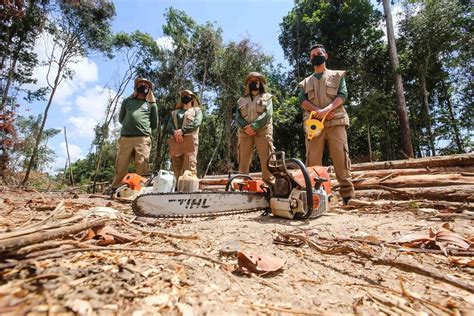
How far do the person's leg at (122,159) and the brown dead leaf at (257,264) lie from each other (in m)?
3.66

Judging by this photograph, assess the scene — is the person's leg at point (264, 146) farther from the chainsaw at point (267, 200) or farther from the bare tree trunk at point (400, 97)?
the bare tree trunk at point (400, 97)

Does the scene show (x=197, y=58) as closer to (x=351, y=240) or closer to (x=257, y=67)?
(x=257, y=67)

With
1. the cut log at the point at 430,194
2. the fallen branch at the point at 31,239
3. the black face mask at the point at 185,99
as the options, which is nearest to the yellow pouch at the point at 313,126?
the cut log at the point at 430,194

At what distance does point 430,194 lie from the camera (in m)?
3.28

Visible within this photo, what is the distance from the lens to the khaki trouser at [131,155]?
4.28 meters

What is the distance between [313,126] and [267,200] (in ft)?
4.19

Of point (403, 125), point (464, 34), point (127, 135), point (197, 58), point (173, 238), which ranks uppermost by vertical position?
point (197, 58)

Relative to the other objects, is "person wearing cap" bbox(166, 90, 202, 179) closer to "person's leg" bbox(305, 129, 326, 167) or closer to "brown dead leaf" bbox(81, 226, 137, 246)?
"person's leg" bbox(305, 129, 326, 167)

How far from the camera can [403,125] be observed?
33.9ft

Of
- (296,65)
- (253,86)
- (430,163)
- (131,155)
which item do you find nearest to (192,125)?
(253,86)

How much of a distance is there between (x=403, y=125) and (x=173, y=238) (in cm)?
Answer: 1138

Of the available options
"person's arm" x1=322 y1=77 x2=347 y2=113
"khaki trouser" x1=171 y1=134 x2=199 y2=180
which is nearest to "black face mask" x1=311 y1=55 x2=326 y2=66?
"person's arm" x1=322 y1=77 x2=347 y2=113

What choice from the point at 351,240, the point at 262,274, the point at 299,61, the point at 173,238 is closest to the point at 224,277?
the point at 262,274

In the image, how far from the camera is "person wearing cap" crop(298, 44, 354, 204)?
3240 mm
